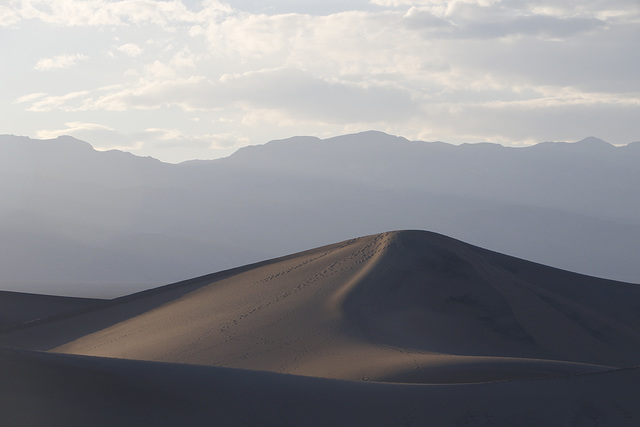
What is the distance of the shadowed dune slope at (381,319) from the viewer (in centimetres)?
2114

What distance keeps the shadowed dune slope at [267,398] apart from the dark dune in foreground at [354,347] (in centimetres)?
3

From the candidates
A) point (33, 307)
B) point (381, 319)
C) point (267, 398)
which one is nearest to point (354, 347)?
point (381, 319)

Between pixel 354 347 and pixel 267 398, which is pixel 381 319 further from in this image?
pixel 267 398

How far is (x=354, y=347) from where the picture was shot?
2241 cm

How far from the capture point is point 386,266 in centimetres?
3219

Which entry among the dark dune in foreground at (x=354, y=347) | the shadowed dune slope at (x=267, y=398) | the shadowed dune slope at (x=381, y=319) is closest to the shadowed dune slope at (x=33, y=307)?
the dark dune in foreground at (x=354, y=347)

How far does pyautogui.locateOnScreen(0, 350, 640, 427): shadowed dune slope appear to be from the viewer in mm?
11523

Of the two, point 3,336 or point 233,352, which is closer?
point 233,352

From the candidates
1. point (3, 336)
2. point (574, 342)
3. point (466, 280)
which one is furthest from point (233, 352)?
point (3, 336)

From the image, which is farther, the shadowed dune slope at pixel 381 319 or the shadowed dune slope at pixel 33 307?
the shadowed dune slope at pixel 33 307

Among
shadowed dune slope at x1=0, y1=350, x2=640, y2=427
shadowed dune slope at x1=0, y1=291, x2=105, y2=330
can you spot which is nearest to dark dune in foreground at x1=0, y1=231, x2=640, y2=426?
shadowed dune slope at x1=0, y1=350, x2=640, y2=427

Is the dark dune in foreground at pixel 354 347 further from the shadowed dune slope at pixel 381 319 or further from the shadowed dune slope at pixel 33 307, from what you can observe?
the shadowed dune slope at pixel 33 307

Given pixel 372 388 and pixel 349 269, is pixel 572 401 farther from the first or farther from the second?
pixel 349 269

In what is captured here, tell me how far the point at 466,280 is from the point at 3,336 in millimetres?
20858
